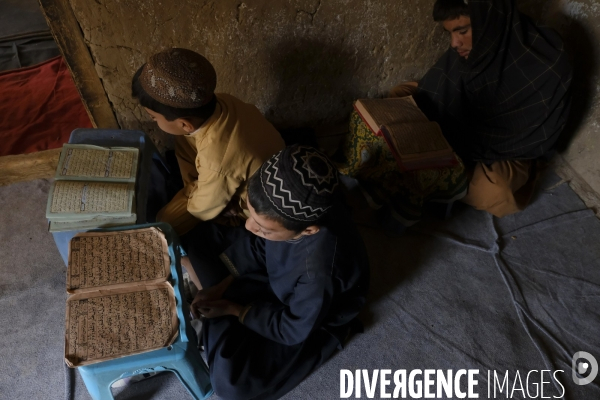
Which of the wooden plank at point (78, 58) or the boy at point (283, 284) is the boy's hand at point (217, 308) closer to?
the boy at point (283, 284)

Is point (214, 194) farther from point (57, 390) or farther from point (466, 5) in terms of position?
point (466, 5)

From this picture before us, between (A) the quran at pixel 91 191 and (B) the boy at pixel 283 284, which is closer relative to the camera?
(B) the boy at pixel 283 284

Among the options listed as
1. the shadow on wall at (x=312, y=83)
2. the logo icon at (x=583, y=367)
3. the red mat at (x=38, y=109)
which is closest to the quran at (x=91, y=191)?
the shadow on wall at (x=312, y=83)

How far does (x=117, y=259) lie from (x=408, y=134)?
4.35 feet

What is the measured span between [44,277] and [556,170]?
8.55 ft

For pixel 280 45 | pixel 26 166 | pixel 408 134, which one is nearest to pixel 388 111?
pixel 408 134

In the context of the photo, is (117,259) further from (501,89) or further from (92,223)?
(501,89)

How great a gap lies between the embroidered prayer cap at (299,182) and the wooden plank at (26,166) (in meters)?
1.54

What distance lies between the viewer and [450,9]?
1.76 meters

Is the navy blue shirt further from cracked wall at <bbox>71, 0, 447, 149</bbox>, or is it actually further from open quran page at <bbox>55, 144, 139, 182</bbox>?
cracked wall at <bbox>71, 0, 447, 149</bbox>

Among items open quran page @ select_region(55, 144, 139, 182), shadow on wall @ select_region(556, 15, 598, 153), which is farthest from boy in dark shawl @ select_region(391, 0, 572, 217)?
open quran page @ select_region(55, 144, 139, 182)

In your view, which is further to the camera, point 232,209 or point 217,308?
point 232,209

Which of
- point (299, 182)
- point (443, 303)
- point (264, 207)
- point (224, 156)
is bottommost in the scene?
point (443, 303)

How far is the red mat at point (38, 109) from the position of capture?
2.22m
